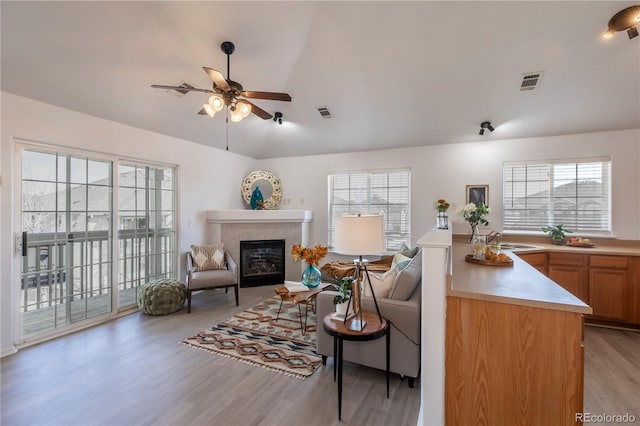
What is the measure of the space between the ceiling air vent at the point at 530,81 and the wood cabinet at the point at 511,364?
2.66 meters

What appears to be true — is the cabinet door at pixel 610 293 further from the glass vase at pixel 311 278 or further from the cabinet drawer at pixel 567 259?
the glass vase at pixel 311 278

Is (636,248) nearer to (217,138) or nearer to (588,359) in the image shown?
(588,359)

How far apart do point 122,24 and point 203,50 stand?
65cm

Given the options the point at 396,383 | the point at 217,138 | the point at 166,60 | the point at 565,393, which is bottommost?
the point at 396,383

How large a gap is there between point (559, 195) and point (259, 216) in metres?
4.64

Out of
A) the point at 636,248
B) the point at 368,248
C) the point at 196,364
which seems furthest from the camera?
the point at 636,248

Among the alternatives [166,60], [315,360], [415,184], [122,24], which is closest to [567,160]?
[415,184]

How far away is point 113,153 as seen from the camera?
11.6 ft

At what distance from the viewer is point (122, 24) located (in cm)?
240

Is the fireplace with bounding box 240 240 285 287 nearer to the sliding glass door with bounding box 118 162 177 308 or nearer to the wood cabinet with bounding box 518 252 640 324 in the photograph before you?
the sliding glass door with bounding box 118 162 177 308

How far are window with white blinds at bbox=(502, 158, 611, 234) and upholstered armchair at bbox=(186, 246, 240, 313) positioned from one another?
4.12m

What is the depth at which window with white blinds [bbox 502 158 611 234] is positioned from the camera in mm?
3789

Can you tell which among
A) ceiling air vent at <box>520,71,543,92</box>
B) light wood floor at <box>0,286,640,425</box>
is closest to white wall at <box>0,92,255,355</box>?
light wood floor at <box>0,286,640,425</box>

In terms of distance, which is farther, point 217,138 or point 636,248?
point 217,138
